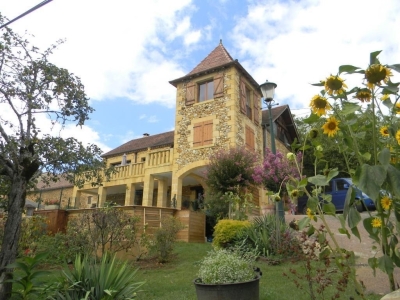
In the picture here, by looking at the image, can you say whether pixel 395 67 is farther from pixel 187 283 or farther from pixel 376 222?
pixel 187 283

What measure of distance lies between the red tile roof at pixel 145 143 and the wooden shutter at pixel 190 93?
8.51 ft

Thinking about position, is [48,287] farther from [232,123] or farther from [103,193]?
[103,193]

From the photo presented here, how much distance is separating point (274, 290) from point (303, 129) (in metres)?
22.5

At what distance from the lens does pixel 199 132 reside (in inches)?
628

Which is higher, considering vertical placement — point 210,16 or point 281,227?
point 210,16

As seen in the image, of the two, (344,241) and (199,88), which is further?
(199,88)

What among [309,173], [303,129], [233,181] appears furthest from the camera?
[303,129]

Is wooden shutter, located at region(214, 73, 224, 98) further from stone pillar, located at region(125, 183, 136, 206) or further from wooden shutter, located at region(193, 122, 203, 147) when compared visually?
stone pillar, located at region(125, 183, 136, 206)

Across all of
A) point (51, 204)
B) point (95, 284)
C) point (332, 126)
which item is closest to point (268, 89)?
point (95, 284)

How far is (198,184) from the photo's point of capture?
1870 centimetres

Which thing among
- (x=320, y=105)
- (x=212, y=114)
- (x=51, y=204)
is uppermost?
(x=212, y=114)

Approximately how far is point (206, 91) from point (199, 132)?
7.71 feet

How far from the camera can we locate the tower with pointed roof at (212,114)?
50.2ft

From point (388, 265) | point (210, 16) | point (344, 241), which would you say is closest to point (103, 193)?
point (344, 241)
